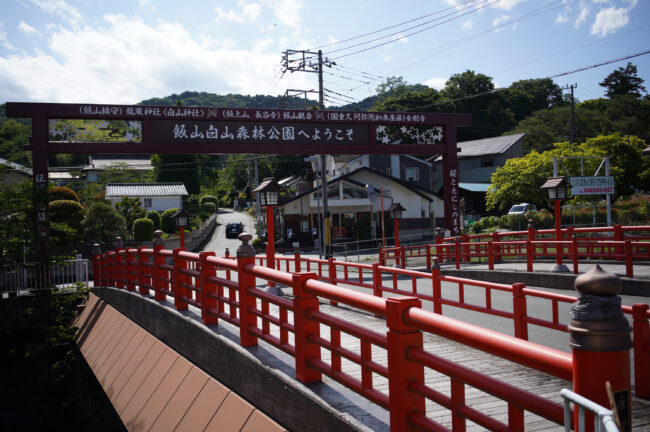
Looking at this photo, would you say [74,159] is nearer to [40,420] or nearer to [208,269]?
[40,420]

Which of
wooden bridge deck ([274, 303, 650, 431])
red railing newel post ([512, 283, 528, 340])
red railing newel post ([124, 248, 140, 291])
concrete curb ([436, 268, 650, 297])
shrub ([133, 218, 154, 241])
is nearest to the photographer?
wooden bridge deck ([274, 303, 650, 431])

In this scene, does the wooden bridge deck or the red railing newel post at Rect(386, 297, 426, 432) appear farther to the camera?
the wooden bridge deck

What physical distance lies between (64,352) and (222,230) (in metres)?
41.5

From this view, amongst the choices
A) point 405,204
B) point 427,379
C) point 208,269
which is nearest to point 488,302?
point 427,379

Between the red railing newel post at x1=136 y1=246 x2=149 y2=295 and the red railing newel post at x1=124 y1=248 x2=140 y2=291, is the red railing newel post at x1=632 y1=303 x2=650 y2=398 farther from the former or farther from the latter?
the red railing newel post at x1=124 y1=248 x2=140 y2=291

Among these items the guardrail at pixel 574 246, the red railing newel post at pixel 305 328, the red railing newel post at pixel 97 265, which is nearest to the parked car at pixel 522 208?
the guardrail at pixel 574 246

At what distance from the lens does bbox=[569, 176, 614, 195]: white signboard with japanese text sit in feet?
68.1

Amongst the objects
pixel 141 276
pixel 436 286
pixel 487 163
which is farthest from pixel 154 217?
pixel 436 286

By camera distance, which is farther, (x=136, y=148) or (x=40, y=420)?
(x=136, y=148)

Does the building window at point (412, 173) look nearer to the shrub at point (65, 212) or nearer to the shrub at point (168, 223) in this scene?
the shrub at point (168, 223)

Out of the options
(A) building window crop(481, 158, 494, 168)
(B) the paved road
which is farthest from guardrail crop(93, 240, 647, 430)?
(A) building window crop(481, 158, 494, 168)

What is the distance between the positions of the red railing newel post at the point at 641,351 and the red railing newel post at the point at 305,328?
10.2 ft

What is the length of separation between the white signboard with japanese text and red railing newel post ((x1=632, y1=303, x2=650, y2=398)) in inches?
672

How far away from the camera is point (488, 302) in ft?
27.9
